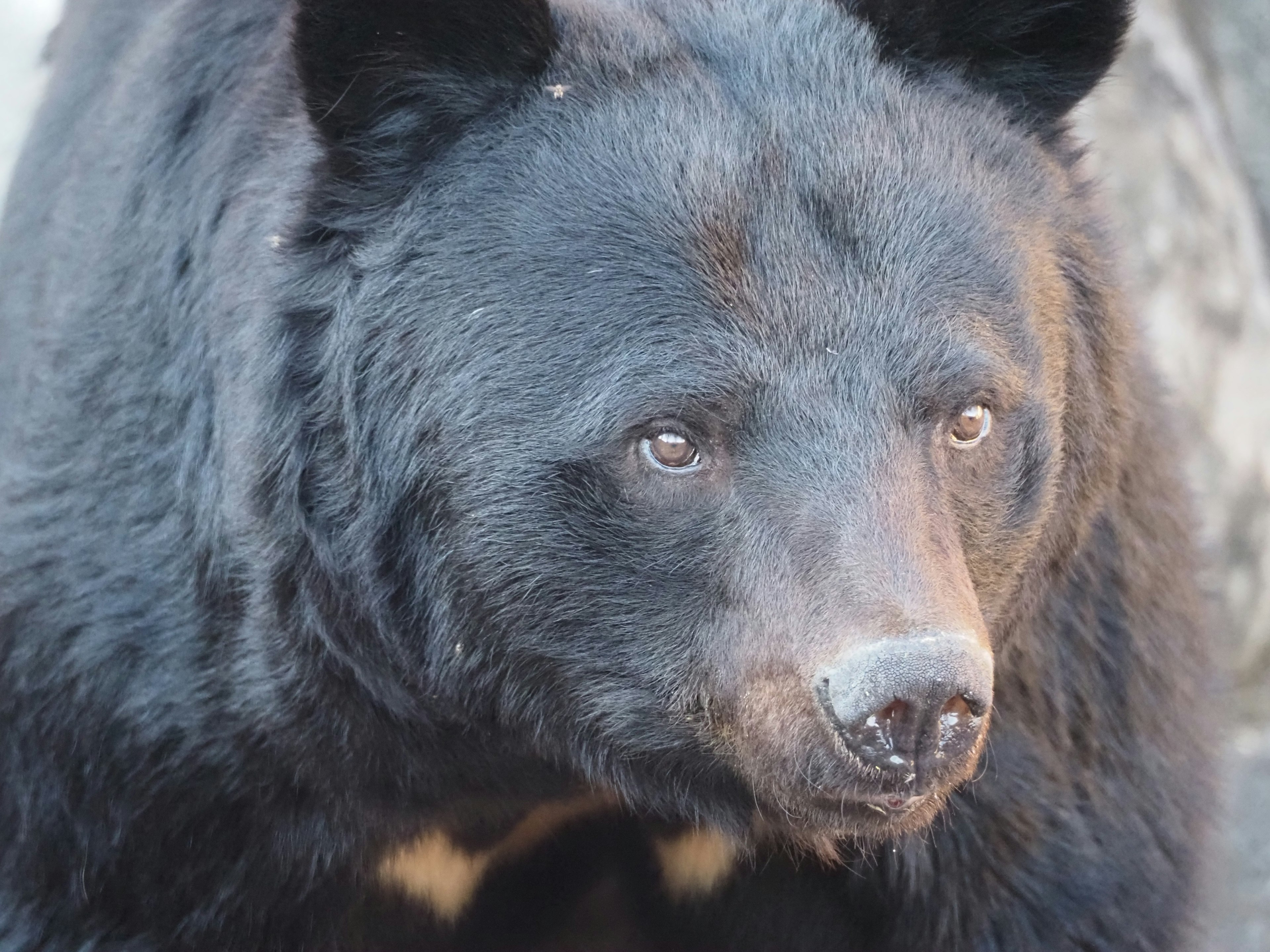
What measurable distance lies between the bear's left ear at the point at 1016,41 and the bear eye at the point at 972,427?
0.64 meters

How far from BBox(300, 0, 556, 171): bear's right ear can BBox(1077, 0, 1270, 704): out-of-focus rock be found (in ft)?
12.6

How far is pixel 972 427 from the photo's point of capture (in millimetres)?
2975

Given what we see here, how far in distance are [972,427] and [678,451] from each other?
1.61 feet

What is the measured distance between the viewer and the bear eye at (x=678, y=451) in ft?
9.36

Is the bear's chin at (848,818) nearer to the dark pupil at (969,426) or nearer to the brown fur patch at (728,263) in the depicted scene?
the dark pupil at (969,426)

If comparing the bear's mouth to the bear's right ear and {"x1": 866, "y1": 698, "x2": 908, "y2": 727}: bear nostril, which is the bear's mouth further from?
the bear's right ear

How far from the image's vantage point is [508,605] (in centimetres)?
306

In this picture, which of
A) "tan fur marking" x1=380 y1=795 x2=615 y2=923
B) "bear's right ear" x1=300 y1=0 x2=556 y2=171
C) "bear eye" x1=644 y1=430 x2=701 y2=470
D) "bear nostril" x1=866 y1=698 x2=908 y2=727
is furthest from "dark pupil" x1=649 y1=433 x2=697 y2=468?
"tan fur marking" x1=380 y1=795 x2=615 y2=923

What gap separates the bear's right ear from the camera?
2986 millimetres

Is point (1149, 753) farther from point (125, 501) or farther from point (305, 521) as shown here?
point (125, 501)

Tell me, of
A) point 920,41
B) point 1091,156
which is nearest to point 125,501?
point 920,41

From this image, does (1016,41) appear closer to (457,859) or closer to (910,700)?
(910,700)

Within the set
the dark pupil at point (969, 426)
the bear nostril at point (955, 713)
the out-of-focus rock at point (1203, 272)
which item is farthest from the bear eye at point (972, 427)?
the out-of-focus rock at point (1203, 272)

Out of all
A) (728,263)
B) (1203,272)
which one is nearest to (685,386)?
(728,263)
